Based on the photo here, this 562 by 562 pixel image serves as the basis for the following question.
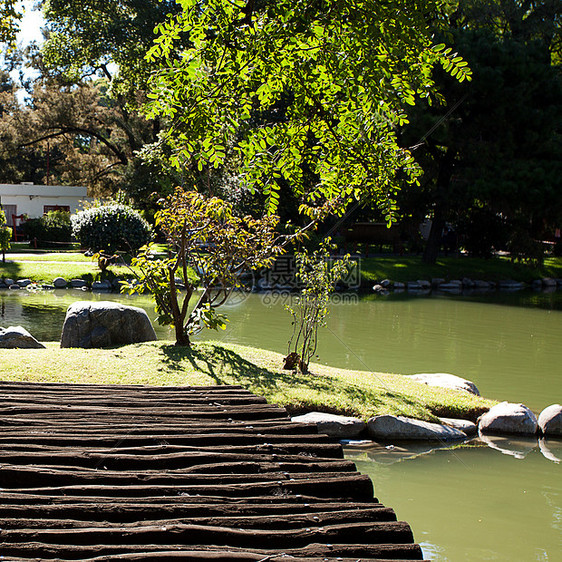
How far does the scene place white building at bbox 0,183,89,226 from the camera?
39094 millimetres

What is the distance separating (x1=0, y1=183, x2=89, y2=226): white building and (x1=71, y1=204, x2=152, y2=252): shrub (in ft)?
49.6

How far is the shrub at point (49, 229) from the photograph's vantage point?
3319 centimetres

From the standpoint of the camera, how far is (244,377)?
9.02m

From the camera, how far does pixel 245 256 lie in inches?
427

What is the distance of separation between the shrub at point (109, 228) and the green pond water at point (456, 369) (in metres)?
3.28

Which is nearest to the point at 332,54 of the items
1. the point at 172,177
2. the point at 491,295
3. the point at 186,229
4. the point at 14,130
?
the point at 186,229

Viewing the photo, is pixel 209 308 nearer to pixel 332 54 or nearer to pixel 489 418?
pixel 489 418

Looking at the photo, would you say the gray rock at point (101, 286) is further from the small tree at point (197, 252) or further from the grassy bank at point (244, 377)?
the grassy bank at point (244, 377)

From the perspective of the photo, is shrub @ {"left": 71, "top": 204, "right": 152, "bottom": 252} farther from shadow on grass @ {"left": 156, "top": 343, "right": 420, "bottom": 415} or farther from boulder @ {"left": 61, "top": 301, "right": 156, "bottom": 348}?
shadow on grass @ {"left": 156, "top": 343, "right": 420, "bottom": 415}

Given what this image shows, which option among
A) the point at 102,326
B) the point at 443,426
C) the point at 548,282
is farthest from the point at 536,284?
the point at 102,326

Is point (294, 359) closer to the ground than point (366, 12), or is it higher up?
closer to the ground

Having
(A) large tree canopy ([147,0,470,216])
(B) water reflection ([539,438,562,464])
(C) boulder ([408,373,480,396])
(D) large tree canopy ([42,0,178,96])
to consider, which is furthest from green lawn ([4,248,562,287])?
(A) large tree canopy ([147,0,470,216])

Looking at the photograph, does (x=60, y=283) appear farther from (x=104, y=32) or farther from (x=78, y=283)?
(x=104, y=32)

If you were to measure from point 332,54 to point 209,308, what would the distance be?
5.55 metres
